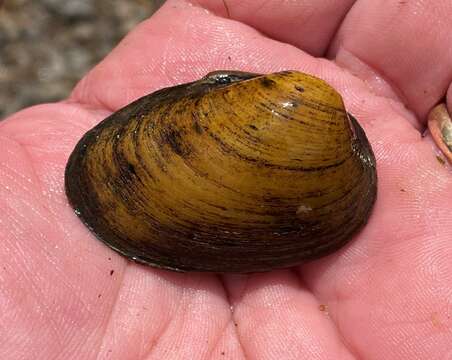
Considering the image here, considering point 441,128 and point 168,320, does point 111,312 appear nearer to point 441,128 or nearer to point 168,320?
point 168,320

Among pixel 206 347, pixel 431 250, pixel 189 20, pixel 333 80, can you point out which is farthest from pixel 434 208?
pixel 189 20

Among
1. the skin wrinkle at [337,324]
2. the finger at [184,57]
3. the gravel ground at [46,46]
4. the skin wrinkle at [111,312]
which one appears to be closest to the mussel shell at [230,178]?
the skin wrinkle at [111,312]

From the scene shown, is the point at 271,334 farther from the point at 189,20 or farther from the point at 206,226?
the point at 189,20

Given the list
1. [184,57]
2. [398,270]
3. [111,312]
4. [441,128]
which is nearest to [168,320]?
[111,312]

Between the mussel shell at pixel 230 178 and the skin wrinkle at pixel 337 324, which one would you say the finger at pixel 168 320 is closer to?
the mussel shell at pixel 230 178

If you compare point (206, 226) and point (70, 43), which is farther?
point (70, 43)

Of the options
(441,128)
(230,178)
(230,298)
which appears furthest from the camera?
(441,128)
